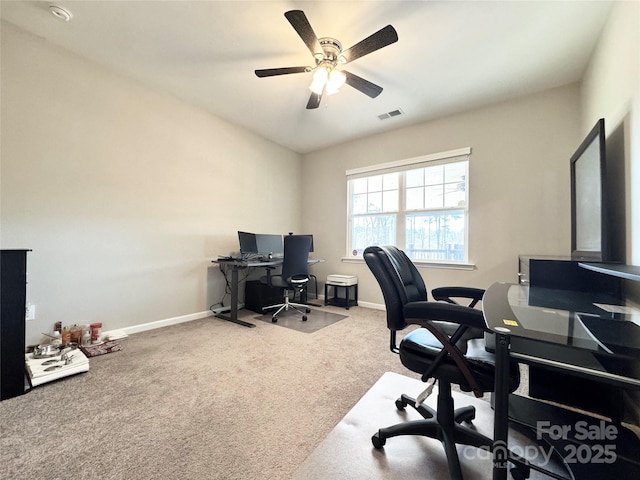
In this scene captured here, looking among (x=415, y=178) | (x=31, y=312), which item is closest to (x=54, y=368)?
(x=31, y=312)

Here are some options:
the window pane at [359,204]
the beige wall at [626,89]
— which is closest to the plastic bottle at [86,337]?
the window pane at [359,204]

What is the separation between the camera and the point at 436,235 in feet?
11.5

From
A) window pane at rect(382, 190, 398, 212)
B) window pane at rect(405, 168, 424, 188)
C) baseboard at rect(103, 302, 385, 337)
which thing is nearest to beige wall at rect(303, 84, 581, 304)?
window pane at rect(405, 168, 424, 188)

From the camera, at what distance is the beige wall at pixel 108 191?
217 centimetres

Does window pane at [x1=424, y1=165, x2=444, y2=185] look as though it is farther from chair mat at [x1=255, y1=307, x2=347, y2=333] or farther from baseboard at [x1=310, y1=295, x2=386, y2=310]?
chair mat at [x1=255, y1=307, x2=347, y2=333]

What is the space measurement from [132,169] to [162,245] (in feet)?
2.98

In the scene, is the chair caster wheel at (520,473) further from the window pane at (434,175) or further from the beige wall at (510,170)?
the window pane at (434,175)

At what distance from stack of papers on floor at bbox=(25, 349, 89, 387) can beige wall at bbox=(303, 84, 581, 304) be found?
12.3ft

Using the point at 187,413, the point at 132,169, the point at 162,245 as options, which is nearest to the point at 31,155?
the point at 132,169

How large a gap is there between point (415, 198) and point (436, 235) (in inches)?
24.4

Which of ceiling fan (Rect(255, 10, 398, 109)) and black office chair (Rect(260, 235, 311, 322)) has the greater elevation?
ceiling fan (Rect(255, 10, 398, 109))

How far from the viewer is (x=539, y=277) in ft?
6.18

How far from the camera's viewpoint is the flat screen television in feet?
5.31

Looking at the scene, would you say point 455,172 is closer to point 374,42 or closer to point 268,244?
point 374,42
